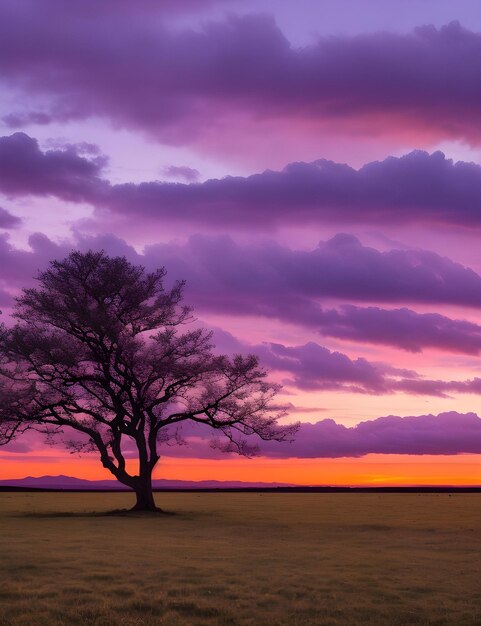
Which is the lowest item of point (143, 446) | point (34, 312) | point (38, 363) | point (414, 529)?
point (414, 529)

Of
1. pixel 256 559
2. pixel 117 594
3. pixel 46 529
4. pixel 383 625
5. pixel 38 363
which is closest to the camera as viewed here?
pixel 383 625

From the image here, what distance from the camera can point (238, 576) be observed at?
21.9 metres

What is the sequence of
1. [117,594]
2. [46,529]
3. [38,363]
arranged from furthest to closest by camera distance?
[38,363]
[46,529]
[117,594]

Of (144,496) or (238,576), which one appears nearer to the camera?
(238,576)

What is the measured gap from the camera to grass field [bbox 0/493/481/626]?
56.7 feet

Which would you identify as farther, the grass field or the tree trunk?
the tree trunk

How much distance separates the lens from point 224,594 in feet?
63.1

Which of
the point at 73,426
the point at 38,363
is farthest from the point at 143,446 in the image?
the point at 38,363

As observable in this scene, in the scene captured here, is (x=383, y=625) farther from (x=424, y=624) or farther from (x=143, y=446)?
(x=143, y=446)

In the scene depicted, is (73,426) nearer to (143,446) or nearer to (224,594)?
(143,446)

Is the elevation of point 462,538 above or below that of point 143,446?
below

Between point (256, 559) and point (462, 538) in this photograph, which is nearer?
point (256, 559)

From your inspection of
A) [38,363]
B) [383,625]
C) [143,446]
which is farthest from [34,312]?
[383,625]

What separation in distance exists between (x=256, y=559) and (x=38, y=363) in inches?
1203
